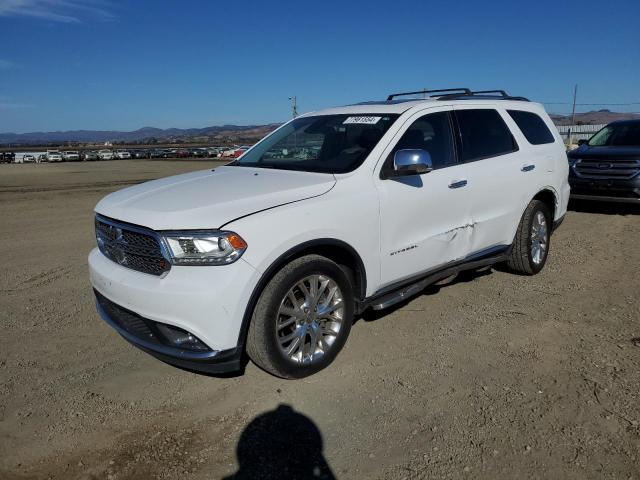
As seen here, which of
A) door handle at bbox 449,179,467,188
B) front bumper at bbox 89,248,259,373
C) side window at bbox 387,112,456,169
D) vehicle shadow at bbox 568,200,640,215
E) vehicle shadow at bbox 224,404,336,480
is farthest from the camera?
vehicle shadow at bbox 568,200,640,215

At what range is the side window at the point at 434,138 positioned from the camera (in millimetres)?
4109

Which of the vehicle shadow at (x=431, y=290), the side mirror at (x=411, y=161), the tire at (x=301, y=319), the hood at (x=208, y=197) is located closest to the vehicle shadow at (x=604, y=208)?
the vehicle shadow at (x=431, y=290)

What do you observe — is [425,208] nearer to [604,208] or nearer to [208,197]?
[208,197]

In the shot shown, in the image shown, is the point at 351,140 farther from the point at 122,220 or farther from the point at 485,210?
the point at 122,220

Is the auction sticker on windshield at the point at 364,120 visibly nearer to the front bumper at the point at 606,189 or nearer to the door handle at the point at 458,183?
the door handle at the point at 458,183

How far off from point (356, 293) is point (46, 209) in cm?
1017

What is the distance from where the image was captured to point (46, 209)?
11484mm

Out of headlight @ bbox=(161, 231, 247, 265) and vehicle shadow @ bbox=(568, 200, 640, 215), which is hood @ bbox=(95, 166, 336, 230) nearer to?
headlight @ bbox=(161, 231, 247, 265)

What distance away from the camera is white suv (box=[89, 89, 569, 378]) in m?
2.96

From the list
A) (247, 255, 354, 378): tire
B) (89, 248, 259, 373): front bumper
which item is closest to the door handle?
(247, 255, 354, 378): tire

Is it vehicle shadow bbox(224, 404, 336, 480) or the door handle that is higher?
the door handle

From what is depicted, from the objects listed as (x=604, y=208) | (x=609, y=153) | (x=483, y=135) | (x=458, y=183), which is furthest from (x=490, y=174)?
(x=604, y=208)

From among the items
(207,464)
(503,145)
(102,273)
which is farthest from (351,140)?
(207,464)

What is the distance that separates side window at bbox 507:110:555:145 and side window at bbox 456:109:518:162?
33 cm
